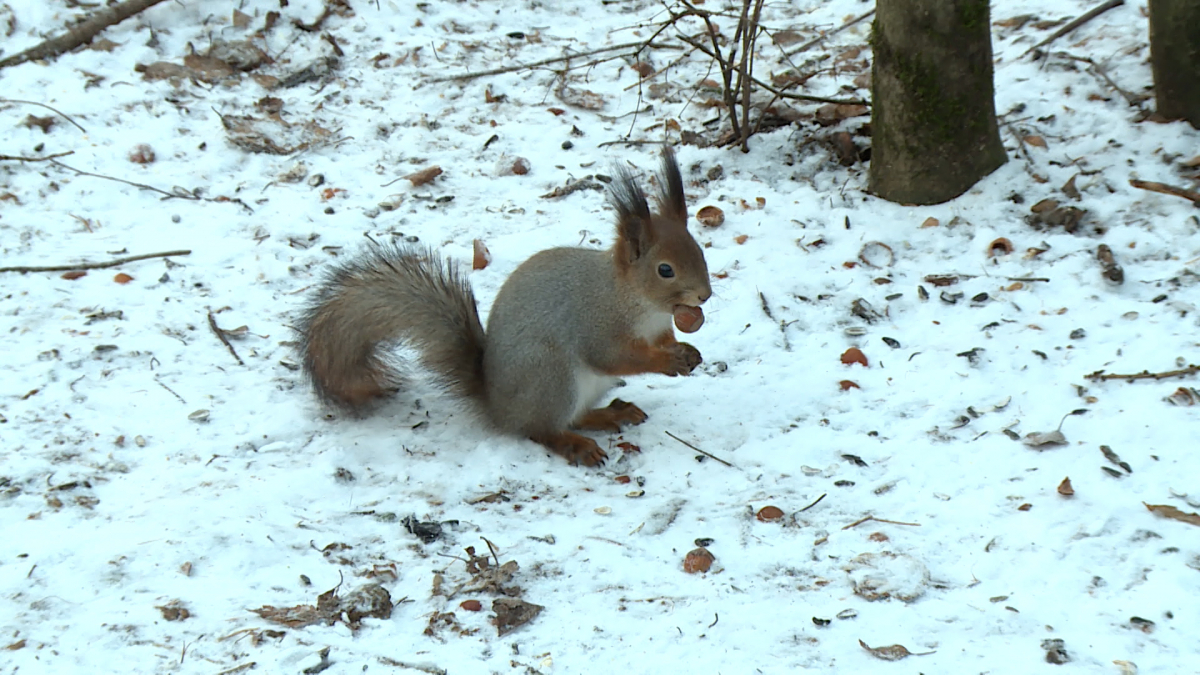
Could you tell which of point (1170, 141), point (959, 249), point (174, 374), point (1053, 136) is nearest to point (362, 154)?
point (174, 374)

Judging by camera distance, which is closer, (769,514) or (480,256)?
(769,514)

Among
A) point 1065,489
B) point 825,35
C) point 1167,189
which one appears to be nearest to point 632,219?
point 1065,489

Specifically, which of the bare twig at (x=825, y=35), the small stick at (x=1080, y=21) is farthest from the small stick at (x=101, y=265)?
the small stick at (x=1080, y=21)

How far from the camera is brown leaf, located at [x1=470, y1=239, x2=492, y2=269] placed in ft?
12.2

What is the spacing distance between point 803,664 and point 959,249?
201cm

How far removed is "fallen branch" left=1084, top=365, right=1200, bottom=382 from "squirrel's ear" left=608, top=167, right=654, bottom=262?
125 cm

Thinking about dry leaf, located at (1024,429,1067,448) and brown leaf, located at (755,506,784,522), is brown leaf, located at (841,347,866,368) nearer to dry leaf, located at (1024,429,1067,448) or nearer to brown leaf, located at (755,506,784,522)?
dry leaf, located at (1024,429,1067,448)

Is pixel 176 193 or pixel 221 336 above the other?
pixel 176 193

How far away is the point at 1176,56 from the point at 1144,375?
151cm

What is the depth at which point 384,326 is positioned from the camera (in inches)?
111

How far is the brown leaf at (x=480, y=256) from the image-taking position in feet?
12.2

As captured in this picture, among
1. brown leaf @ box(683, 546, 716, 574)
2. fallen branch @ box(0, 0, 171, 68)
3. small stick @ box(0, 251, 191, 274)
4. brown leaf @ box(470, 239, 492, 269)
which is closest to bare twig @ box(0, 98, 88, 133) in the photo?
fallen branch @ box(0, 0, 171, 68)

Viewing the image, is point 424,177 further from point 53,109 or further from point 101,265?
point 53,109

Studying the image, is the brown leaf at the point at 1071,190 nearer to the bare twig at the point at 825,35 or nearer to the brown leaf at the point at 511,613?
the bare twig at the point at 825,35
